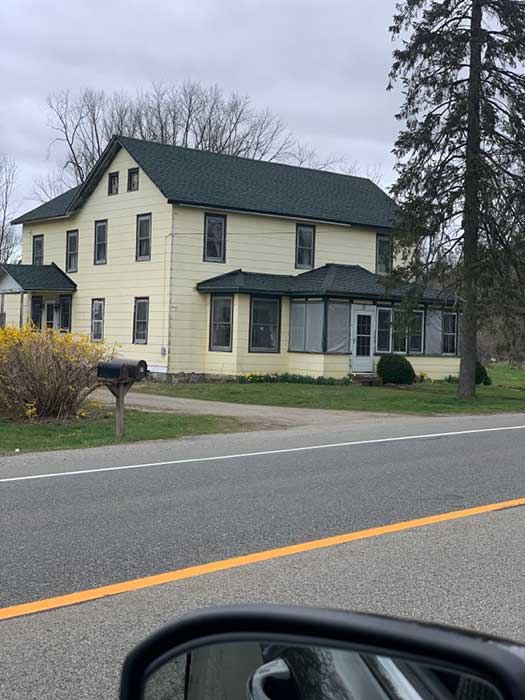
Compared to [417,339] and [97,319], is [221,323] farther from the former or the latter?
[417,339]

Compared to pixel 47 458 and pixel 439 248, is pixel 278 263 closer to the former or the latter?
pixel 439 248

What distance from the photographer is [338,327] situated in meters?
31.1

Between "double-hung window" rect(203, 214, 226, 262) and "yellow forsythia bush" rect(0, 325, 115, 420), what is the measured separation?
14070 millimetres

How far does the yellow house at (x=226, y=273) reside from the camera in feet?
100

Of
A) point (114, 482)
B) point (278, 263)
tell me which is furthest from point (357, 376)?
point (114, 482)

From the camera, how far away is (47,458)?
41.4 feet

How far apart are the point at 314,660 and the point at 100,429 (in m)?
14.8

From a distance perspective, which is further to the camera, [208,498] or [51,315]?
[51,315]

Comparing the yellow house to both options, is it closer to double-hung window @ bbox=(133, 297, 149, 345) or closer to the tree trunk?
double-hung window @ bbox=(133, 297, 149, 345)

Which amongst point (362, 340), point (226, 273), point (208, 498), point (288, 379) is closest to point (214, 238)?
point (226, 273)

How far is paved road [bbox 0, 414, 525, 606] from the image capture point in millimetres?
6848

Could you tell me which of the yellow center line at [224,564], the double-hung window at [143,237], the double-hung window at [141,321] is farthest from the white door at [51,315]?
the yellow center line at [224,564]

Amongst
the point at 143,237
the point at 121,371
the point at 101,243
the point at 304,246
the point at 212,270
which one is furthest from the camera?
the point at 101,243

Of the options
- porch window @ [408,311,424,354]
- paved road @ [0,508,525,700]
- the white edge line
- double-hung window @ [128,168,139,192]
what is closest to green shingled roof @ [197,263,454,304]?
porch window @ [408,311,424,354]
